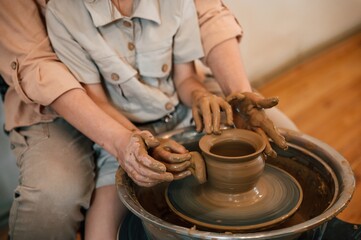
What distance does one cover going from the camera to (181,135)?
140 cm

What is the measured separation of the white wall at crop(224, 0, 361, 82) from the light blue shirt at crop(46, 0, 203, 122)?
3.82ft

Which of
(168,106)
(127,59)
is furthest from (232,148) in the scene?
(127,59)

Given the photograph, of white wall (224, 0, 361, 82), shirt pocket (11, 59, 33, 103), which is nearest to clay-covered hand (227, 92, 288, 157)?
shirt pocket (11, 59, 33, 103)

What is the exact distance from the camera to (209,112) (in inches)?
48.9

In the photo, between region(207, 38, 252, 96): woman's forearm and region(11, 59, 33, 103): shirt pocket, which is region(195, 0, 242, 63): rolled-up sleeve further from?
region(11, 59, 33, 103): shirt pocket

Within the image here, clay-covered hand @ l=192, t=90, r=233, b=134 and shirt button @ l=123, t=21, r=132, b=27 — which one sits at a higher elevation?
shirt button @ l=123, t=21, r=132, b=27

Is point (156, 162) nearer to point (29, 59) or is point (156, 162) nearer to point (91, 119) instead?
point (91, 119)

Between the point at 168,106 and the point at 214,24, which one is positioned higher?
the point at 214,24

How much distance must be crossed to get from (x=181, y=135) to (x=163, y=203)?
0.26 m

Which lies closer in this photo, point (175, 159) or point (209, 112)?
point (175, 159)

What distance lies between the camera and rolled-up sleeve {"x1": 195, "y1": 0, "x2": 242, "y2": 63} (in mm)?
1492

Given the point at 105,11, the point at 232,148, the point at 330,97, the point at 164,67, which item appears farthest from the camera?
the point at 330,97

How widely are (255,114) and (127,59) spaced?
17.8 inches

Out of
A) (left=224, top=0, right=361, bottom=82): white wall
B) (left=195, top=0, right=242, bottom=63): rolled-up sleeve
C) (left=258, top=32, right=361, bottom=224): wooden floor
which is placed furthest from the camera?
(left=224, top=0, right=361, bottom=82): white wall
